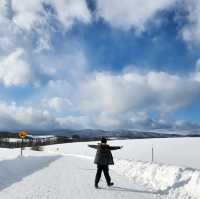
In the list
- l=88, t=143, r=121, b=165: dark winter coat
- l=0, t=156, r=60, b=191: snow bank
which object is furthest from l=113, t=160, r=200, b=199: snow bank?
l=0, t=156, r=60, b=191: snow bank

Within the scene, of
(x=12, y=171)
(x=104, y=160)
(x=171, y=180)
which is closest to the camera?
(x=171, y=180)

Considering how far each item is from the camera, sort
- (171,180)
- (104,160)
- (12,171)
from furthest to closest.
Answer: (12,171) < (104,160) < (171,180)

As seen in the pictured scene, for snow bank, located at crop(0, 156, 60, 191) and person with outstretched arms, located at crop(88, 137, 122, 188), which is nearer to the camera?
person with outstretched arms, located at crop(88, 137, 122, 188)

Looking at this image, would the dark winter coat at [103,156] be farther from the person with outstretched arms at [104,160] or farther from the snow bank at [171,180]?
the snow bank at [171,180]

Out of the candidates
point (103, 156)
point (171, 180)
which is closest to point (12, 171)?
point (103, 156)

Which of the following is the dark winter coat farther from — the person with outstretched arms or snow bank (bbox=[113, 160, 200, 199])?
snow bank (bbox=[113, 160, 200, 199])

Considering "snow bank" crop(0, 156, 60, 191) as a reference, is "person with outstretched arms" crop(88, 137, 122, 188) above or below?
above

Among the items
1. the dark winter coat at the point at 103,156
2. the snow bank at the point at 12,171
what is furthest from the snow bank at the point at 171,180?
the snow bank at the point at 12,171

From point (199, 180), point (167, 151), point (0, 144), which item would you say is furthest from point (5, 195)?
point (0, 144)

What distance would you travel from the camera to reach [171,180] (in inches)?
465

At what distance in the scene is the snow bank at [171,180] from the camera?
1004 centimetres

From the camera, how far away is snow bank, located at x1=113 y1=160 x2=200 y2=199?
32.9 feet

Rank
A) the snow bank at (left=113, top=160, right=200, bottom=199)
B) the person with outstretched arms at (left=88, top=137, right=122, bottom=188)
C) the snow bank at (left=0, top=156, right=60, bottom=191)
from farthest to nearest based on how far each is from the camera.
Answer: the snow bank at (left=0, top=156, right=60, bottom=191) < the person with outstretched arms at (left=88, top=137, right=122, bottom=188) < the snow bank at (left=113, top=160, right=200, bottom=199)

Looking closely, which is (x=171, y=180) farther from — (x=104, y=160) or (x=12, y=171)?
(x=12, y=171)
